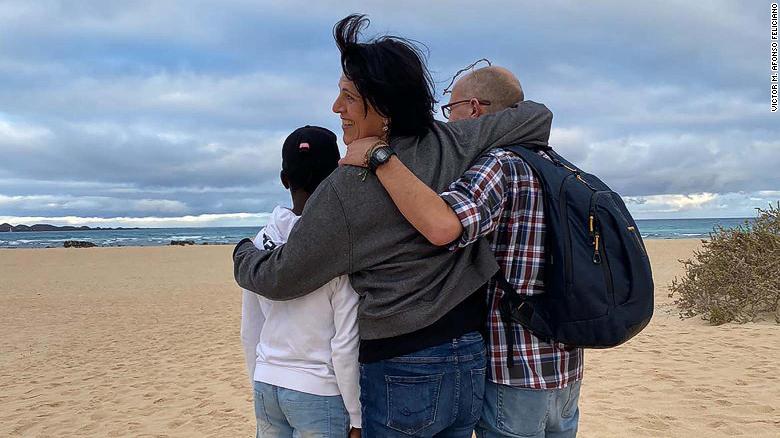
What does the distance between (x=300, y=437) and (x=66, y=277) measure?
22.2 m

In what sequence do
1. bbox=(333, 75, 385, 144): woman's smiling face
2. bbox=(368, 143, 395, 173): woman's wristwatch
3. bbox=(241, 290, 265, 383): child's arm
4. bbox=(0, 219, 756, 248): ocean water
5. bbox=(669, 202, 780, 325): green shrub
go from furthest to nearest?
bbox=(0, 219, 756, 248): ocean water
bbox=(669, 202, 780, 325): green shrub
bbox=(241, 290, 265, 383): child's arm
bbox=(333, 75, 385, 144): woman's smiling face
bbox=(368, 143, 395, 173): woman's wristwatch

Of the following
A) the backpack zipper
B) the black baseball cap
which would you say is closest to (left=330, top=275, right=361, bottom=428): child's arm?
the black baseball cap

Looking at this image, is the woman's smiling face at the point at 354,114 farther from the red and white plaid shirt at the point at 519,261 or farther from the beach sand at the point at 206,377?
the beach sand at the point at 206,377

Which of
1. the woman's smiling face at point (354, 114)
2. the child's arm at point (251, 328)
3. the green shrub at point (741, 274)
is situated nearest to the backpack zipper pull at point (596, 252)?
the woman's smiling face at point (354, 114)

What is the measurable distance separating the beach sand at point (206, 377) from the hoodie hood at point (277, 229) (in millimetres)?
3803

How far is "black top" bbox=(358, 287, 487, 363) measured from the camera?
1.75 meters

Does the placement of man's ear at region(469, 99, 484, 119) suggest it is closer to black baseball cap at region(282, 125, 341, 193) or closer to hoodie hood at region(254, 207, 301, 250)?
black baseball cap at region(282, 125, 341, 193)

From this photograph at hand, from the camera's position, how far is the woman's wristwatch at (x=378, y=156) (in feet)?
5.48

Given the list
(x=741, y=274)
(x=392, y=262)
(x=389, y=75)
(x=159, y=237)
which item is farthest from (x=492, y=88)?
(x=159, y=237)

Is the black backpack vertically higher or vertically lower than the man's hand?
lower

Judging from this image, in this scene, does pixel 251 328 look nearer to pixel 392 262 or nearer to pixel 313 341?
pixel 313 341

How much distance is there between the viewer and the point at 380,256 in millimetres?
1729

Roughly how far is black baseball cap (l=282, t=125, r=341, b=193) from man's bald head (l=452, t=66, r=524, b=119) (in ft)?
1.54

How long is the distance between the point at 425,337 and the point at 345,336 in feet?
0.77
